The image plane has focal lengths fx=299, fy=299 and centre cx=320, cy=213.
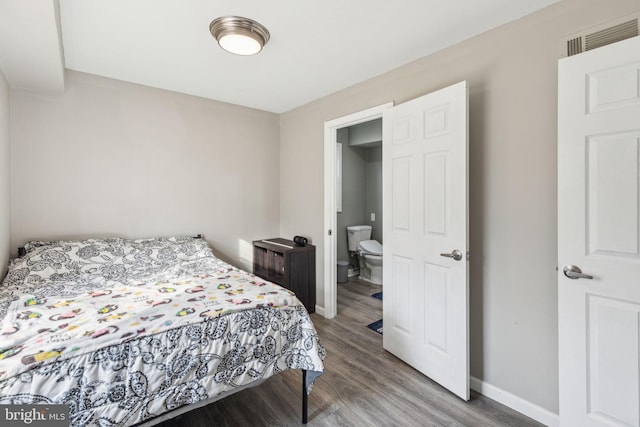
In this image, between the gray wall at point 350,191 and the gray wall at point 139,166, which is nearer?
the gray wall at point 139,166

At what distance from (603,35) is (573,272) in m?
1.23

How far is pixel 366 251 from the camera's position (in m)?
4.48

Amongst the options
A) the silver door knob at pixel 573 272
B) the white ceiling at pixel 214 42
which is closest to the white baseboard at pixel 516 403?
the silver door knob at pixel 573 272

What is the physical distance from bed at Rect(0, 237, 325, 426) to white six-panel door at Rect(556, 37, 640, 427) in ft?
4.41

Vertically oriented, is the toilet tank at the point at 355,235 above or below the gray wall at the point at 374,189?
below

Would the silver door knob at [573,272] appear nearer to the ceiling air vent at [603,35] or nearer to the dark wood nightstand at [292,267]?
the ceiling air vent at [603,35]

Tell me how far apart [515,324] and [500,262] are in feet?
1.27

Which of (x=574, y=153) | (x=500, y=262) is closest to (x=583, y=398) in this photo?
(x=500, y=262)

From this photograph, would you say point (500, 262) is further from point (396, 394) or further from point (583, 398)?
point (396, 394)

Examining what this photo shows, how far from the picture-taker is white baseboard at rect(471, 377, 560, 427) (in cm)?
172

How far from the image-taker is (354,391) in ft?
6.70

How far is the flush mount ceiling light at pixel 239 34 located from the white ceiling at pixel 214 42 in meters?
0.05

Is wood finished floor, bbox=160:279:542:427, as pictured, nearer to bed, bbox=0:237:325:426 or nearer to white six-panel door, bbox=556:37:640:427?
bed, bbox=0:237:325:426

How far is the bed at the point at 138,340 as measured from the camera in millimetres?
1165
